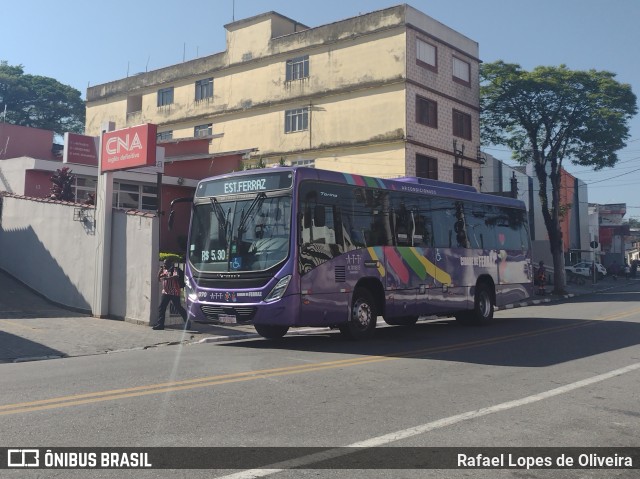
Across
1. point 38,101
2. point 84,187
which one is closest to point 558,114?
point 84,187

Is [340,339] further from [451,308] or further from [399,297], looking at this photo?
→ [451,308]

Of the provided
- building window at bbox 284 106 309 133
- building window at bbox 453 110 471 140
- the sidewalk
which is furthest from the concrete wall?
building window at bbox 453 110 471 140

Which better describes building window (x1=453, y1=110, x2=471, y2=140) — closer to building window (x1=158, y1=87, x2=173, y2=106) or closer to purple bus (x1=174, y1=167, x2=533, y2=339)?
building window (x1=158, y1=87, x2=173, y2=106)

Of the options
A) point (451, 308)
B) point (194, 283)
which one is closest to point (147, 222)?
point (194, 283)

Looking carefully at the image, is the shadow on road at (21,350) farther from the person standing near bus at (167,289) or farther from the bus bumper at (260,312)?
the bus bumper at (260,312)

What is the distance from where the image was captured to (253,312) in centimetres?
1060

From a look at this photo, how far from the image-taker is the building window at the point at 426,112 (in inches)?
1264

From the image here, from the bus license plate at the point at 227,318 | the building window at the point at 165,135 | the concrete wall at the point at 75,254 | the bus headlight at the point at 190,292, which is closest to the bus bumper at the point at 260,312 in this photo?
the bus license plate at the point at 227,318

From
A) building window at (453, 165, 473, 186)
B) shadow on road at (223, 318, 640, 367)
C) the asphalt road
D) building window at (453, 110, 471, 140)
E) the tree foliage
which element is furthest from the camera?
building window at (453, 110, 471, 140)

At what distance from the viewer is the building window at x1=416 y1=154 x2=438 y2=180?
105 feet

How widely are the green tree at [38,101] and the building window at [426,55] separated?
166 ft

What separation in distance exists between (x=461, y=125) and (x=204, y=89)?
698 inches

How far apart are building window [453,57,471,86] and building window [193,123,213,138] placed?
16.3m

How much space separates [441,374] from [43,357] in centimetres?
729
